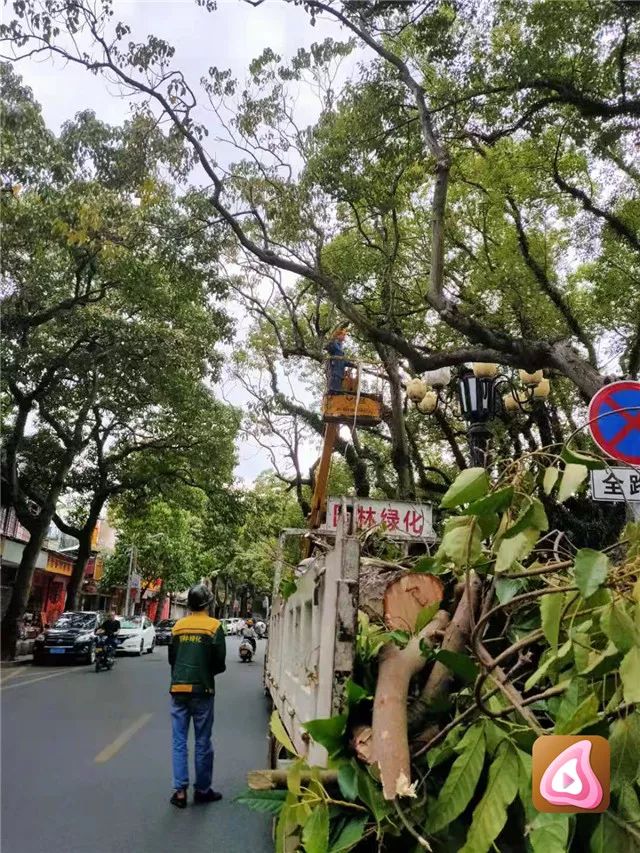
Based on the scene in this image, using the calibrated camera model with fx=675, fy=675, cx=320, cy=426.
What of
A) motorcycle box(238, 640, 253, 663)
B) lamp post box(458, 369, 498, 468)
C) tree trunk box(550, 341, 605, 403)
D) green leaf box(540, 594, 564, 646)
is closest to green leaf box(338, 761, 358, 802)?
green leaf box(540, 594, 564, 646)

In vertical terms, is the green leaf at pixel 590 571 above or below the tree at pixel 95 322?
below

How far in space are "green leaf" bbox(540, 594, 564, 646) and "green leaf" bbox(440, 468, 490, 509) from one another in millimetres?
313

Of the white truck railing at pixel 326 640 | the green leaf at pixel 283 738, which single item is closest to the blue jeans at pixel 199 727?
the white truck railing at pixel 326 640

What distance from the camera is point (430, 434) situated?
18.5 m

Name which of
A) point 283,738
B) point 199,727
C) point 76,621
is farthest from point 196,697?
point 76,621

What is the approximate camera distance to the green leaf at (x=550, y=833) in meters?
1.58

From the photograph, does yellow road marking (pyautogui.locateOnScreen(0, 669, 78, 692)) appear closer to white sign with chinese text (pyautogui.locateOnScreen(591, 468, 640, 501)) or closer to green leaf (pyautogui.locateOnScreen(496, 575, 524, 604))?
white sign with chinese text (pyautogui.locateOnScreen(591, 468, 640, 501))

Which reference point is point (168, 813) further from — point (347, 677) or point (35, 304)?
point (35, 304)

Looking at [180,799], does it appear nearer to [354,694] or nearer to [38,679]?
[354,694]

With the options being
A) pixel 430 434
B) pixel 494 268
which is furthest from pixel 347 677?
pixel 430 434

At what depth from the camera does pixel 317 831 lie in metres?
1.87

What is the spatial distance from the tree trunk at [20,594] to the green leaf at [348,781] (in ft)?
60.1

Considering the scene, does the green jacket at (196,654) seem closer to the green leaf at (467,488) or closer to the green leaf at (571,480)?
the green leaf at (467,488)

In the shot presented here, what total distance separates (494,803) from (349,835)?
1.36ft
